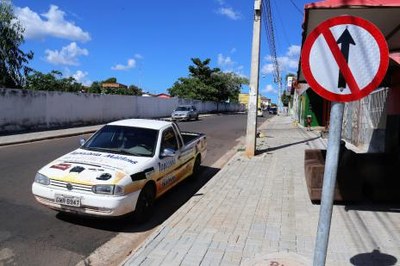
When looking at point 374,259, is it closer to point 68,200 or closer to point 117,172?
point 117,172

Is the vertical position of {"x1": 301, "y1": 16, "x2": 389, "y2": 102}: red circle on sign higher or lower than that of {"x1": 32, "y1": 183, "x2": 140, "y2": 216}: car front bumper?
higher

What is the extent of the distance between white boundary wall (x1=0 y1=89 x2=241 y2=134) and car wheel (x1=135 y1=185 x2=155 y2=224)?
1510 centimetres

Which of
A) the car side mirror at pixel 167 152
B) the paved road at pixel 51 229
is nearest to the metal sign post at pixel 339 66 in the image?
the paved road at pixel 51 229

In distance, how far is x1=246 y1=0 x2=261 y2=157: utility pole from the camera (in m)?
14.8

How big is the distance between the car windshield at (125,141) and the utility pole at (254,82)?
23.1ft

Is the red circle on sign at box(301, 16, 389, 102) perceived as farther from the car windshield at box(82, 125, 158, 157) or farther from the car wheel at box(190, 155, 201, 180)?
the car wheel at box(190, 155, 201, 180)

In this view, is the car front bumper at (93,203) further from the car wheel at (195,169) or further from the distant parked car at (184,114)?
the distant parked car at (184,114)

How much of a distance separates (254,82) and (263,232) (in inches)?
373


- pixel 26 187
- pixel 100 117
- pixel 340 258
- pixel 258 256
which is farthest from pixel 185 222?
pixel 100 117

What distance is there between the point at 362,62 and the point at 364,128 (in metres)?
12.4

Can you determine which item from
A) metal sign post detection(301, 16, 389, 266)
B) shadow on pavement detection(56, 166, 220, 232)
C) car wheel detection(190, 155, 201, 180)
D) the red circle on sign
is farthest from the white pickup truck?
the red circle on sign

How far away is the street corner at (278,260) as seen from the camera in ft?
16.0

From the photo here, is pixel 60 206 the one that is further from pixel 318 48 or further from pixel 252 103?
pixel 252 103

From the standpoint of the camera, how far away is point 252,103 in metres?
15.1
